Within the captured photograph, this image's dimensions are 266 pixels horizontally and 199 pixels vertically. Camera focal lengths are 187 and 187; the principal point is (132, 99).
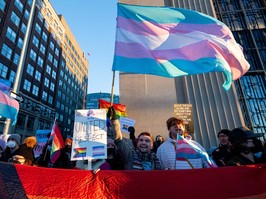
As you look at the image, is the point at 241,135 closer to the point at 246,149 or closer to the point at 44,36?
the point at 246,149

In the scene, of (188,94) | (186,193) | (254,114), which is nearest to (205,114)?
(188,94)

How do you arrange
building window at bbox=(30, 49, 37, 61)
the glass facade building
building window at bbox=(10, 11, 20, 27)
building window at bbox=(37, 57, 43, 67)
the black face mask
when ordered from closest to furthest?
the black face mask, the glass facade building, building window at bbox=(10, 11, 20, 27), building window at bbox=(30, 49, 37, 61), building window at bbox=(37, 57, 43, 67)

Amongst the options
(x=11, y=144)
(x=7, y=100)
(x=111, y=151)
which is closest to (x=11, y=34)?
(x=7, y=100)

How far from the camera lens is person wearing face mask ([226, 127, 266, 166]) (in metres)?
2.36

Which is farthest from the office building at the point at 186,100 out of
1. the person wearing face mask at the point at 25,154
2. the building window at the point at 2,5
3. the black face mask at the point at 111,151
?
the building window at the point at 2,5

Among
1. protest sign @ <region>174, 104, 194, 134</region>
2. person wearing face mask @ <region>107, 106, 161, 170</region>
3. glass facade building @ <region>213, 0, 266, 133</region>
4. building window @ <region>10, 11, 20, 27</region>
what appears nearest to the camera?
person wearing face mask @ <region>107, 106, 161, 170</region>

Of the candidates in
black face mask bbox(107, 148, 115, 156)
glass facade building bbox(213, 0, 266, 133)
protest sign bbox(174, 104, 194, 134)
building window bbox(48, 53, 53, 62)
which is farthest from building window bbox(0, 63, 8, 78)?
black face mask bbox(107, 148, 115, 156)

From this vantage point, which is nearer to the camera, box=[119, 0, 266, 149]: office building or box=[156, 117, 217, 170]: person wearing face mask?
box=[156, 117, 217, 170]: person wearing face mask

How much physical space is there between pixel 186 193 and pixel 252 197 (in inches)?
26.9

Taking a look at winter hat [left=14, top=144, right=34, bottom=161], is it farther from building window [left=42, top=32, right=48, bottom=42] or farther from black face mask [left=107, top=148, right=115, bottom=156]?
building window [left=42, top=32, right=48, bottom=42]

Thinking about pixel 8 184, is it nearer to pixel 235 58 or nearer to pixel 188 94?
pixel 235 58

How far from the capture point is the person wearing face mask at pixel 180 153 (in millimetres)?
2340

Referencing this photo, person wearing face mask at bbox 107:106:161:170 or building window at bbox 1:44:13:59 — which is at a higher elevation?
building window at bbox 1:44:13:59

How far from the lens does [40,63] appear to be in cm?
3838
